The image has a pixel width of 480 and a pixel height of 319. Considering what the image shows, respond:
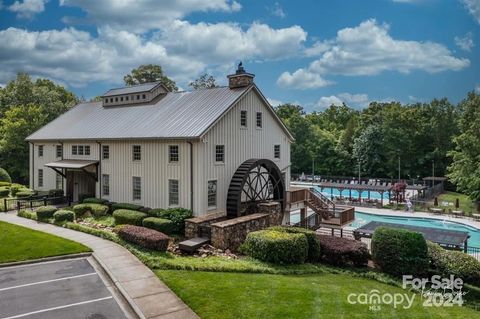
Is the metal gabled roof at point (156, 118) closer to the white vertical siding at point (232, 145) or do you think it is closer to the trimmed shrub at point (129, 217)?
the white vertical siding at point (232, 145)

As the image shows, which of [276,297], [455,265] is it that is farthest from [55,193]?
[455,265]

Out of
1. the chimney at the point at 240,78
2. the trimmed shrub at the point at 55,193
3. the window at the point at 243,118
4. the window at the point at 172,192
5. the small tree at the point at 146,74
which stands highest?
the small tree at the point at 146,74

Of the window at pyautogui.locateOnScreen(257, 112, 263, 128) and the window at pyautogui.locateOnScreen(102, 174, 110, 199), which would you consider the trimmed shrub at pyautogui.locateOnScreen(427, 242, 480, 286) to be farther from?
the window at pyautogui.locateOnScreen(102, 174, 110, 199)

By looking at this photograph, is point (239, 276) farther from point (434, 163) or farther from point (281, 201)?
point (434, 163)

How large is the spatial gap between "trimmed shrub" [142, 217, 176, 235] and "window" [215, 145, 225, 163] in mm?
4417

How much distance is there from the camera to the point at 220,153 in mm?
20844

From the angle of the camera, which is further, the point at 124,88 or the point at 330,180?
the point at 330,180

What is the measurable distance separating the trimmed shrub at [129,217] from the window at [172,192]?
1685 millimetres

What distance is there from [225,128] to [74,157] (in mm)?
12277

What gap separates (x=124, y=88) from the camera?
28.2 meters

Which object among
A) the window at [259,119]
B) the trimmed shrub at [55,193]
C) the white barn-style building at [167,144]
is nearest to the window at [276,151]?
the white barn-style building at [167,144]

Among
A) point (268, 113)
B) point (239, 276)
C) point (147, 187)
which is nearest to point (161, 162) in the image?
point (147, 187)

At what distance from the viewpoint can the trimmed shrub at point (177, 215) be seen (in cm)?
1844

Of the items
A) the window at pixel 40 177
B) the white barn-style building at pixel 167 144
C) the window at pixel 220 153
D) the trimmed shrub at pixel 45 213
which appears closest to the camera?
the white barn-style building at pixel 167 144
